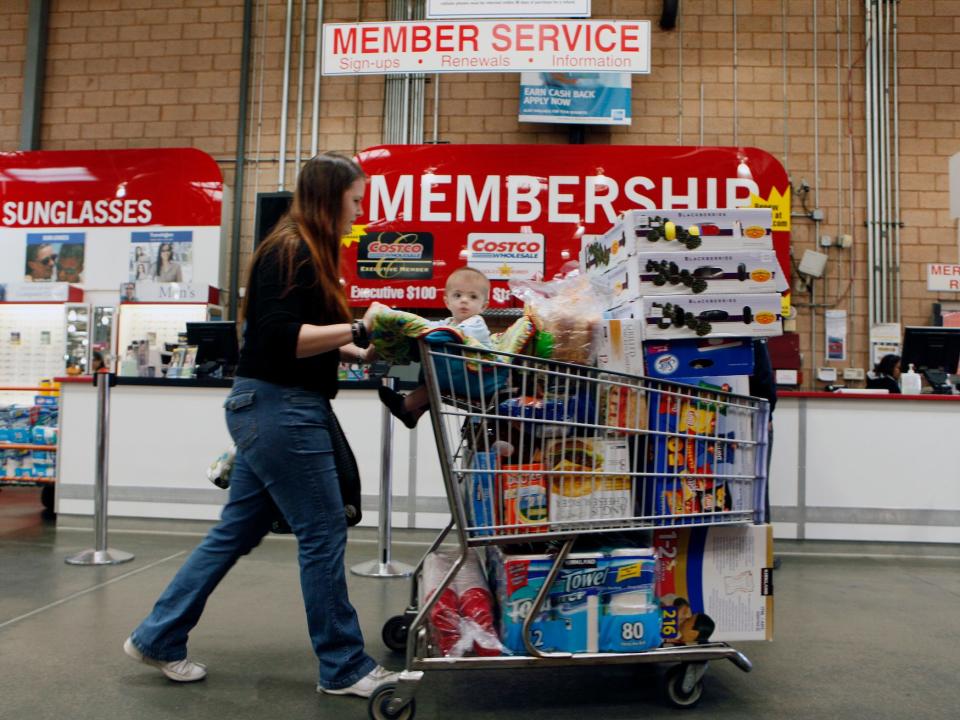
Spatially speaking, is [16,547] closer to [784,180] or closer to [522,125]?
[522,125]

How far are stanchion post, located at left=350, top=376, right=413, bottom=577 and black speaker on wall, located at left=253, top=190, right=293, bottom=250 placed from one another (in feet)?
12.8

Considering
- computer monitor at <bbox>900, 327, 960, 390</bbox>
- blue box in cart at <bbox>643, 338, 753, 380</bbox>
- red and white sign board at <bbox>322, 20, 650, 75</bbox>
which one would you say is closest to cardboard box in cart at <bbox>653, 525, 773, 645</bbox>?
blue box in cart at <bbox>643, 338, 753, 380</bbox>

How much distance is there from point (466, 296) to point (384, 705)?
1.13 meters

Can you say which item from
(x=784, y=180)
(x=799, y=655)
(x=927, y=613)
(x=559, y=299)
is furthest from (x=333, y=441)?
(x=784, y=180)

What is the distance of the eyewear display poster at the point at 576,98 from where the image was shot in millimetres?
7004

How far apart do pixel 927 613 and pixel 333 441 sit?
259 cm

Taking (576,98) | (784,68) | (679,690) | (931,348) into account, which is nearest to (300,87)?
(576,98)

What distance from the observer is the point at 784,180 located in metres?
6.76

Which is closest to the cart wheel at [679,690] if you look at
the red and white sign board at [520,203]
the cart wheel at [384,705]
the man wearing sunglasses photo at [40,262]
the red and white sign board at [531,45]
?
the cart wheel at [384,705]

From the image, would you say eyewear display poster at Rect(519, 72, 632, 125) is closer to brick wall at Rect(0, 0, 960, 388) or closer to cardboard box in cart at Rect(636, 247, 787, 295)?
brick wall at Rect(0, 0, 960, 388)

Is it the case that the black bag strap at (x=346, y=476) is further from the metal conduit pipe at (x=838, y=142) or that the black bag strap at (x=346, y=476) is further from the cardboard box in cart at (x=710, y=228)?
the metal conduit pipe at (x=838, y=142)

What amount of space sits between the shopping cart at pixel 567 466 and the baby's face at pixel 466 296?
391 millimetres

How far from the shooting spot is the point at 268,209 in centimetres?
713

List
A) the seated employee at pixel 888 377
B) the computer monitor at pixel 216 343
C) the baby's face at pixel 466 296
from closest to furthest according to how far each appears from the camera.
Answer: the baby's face at pixel 466 296, the computer monitor at pixel 216 343, the seated employee at pixel 888 377
